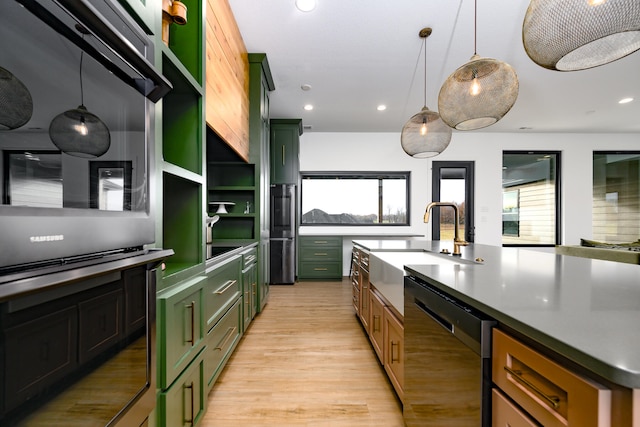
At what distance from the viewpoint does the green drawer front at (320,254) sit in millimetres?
4805

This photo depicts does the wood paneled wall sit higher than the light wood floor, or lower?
higher

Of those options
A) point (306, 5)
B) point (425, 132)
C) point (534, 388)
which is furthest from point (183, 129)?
point (425, 132)

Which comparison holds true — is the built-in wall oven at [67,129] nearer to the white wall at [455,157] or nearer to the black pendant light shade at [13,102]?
the black pendant light shade at [13,102]

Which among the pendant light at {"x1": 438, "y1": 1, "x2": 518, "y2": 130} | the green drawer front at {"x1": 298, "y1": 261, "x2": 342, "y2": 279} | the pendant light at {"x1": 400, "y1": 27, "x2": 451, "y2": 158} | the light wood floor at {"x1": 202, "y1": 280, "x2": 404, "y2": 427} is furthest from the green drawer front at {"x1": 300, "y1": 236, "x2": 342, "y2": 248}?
the pendant light at {"x1": 438, "y1": 1, "x2": 518, "y2": 130}

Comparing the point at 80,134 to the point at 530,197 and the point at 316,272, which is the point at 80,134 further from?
the point at 530,197

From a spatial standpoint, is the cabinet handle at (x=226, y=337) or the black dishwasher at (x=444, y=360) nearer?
the black dishwasher at (x=444, y=360)

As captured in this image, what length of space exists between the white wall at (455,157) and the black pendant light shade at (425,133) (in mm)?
2770

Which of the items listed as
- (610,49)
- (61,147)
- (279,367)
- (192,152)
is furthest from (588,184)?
(61,147)

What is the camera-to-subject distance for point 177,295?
1063mm

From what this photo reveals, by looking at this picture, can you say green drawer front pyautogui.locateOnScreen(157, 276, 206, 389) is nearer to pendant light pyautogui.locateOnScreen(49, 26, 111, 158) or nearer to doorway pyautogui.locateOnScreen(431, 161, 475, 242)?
pendant light pyautogui.locateOnScreen(49, 26, 111, 158)

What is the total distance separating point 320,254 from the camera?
4816 millimetres

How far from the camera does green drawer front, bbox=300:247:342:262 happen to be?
4.80 metres

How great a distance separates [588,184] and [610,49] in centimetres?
557

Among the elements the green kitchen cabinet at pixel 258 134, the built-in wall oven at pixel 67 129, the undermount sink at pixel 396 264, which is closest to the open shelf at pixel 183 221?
the built-in wall oven at pixel 67 129
